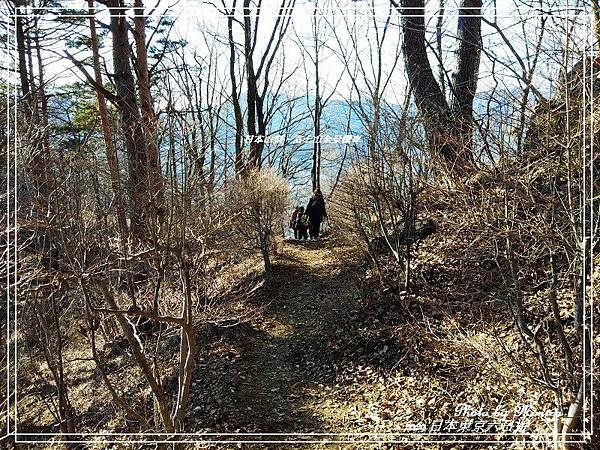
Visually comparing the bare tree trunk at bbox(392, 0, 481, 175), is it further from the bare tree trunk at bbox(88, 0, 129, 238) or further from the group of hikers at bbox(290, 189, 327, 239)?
the bare tree trunk at bbox(88, 0, 129, 238)

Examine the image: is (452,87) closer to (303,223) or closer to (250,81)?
(250,81)

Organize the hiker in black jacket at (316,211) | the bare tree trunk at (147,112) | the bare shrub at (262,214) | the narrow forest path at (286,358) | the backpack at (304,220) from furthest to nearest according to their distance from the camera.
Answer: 1. the bare shrub at (262,214)
2. the backpack at (304,220)
3. the hiker in black jacket at (316,211)
4. the narrow forest path at (286,358)
5. the bare tree trunk at (147,112)

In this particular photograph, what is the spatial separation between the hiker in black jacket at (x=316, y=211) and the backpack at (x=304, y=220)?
0.02m

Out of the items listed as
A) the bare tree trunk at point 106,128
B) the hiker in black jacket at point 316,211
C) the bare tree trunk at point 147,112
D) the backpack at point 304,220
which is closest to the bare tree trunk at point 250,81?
the bare tree trunk at point 147,112

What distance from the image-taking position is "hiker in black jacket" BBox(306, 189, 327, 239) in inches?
90.3

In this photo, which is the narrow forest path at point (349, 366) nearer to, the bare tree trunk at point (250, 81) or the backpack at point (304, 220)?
the backpack at point (304, 220)

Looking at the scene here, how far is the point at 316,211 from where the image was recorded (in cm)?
246

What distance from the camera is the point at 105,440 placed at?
5.04ft

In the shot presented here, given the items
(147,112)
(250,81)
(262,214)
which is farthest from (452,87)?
(262,214)

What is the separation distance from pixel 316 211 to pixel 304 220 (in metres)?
0.10

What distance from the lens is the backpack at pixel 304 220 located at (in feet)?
8.04

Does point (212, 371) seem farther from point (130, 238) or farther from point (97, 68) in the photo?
point (97, 68)

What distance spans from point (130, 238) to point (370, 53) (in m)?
1.07

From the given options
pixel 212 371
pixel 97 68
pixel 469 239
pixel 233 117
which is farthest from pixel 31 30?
pixel 469 239
